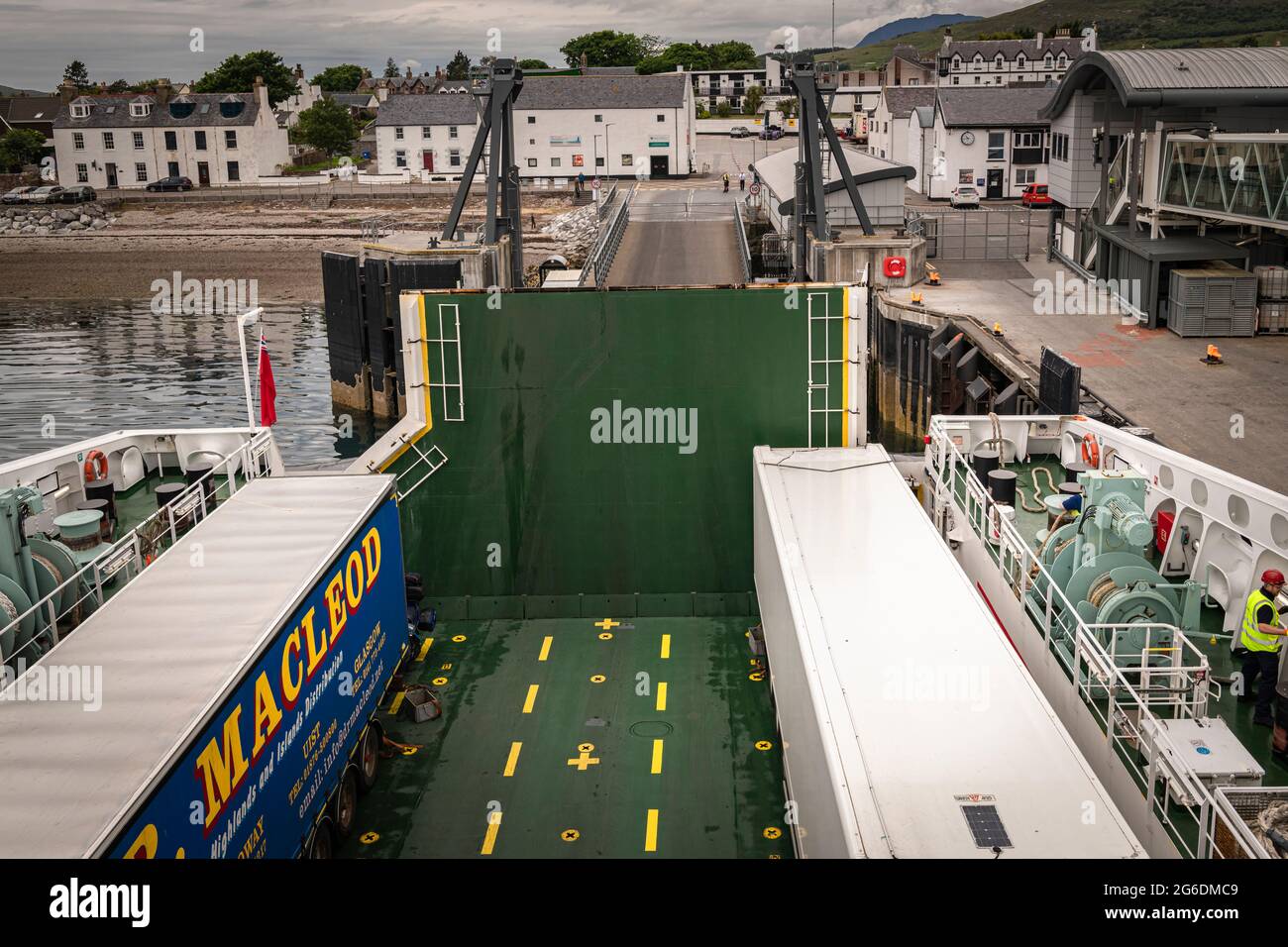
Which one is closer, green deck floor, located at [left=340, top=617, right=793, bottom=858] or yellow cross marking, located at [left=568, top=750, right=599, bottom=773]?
green deck floor, located at [left=340, top=617, right=793, bottom=858]

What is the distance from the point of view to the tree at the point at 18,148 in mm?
103688

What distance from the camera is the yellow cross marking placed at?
1269cm

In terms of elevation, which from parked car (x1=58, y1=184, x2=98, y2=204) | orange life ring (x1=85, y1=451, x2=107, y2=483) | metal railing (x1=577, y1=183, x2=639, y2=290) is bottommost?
orange life ring (x1=85, y1=451, x2=107, y2=483)

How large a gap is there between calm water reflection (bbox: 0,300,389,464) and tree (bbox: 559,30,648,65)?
114m

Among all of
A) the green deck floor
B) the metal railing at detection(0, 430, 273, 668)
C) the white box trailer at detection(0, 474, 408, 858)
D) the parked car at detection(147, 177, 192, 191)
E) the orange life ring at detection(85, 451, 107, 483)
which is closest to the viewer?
the white box trailer at detection(0, 474, 408, 858)

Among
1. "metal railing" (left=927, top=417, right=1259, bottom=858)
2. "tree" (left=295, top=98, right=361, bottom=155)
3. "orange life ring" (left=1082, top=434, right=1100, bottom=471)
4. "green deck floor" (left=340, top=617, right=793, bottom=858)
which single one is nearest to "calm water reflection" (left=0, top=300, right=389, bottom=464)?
"green deck floor" (left=340, top=617, right=793, bottom=858)

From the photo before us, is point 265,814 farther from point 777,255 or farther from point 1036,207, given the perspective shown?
point 1036,207

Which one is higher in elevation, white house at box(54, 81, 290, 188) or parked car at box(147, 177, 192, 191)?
white house at box(54, 81, 290, 188)

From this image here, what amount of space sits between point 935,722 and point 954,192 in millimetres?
64372

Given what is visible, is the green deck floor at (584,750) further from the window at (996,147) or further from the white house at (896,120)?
Answer: the white house at (896,120)

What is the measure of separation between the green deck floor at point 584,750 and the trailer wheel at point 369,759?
15 centimetres

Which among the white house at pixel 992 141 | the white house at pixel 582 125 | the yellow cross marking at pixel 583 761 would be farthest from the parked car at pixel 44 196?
the yellow cross marking at pixel 583 761

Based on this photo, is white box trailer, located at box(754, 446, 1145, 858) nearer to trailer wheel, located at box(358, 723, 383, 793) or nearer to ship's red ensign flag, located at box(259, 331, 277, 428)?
trailer wheel, located at box(358, 723, 383, 793)

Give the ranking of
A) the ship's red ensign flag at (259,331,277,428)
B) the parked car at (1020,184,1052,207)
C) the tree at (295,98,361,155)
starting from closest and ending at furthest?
the ship's red ensign flag at (259,331,277,428) < the parked car at (1020,184,1052,207) < the tree at (295,98,361,155)
